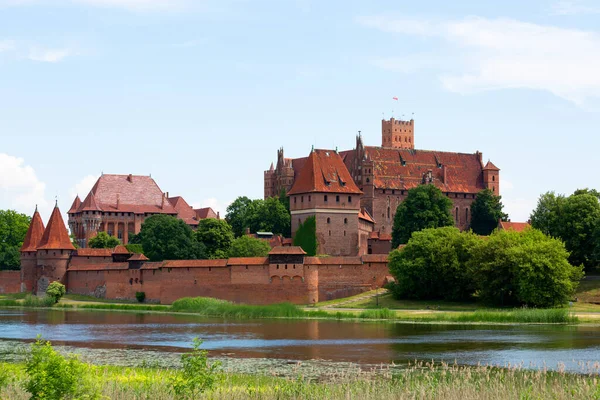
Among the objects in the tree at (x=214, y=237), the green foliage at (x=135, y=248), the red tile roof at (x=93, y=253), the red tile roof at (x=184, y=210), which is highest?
the red tile roof at (x=184, y=210)

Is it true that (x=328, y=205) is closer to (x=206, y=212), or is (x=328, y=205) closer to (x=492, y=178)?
(x=492, y=178)

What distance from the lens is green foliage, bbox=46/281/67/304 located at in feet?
224

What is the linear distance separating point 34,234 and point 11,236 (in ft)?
56.1

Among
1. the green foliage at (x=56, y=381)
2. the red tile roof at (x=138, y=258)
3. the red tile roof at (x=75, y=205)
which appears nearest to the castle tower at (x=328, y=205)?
the red tile roof at (x=138, y=258)

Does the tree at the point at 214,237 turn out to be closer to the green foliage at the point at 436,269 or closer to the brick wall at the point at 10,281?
the brick wall at the point at 10,281

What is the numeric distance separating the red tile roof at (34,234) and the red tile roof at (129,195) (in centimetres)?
1507

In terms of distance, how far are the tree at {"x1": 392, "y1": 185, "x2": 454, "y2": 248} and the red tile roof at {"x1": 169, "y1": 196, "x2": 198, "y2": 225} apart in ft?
88.1

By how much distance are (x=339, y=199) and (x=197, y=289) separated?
14.7 meters

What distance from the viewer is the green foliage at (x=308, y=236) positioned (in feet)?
241

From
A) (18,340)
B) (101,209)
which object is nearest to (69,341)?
(18,340)

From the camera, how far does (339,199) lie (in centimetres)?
7456

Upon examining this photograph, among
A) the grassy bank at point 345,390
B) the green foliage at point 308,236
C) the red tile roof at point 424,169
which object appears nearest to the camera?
the grassy bank at point 345,390

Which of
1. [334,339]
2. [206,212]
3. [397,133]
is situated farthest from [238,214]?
[334,339]

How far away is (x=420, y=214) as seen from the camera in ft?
254
